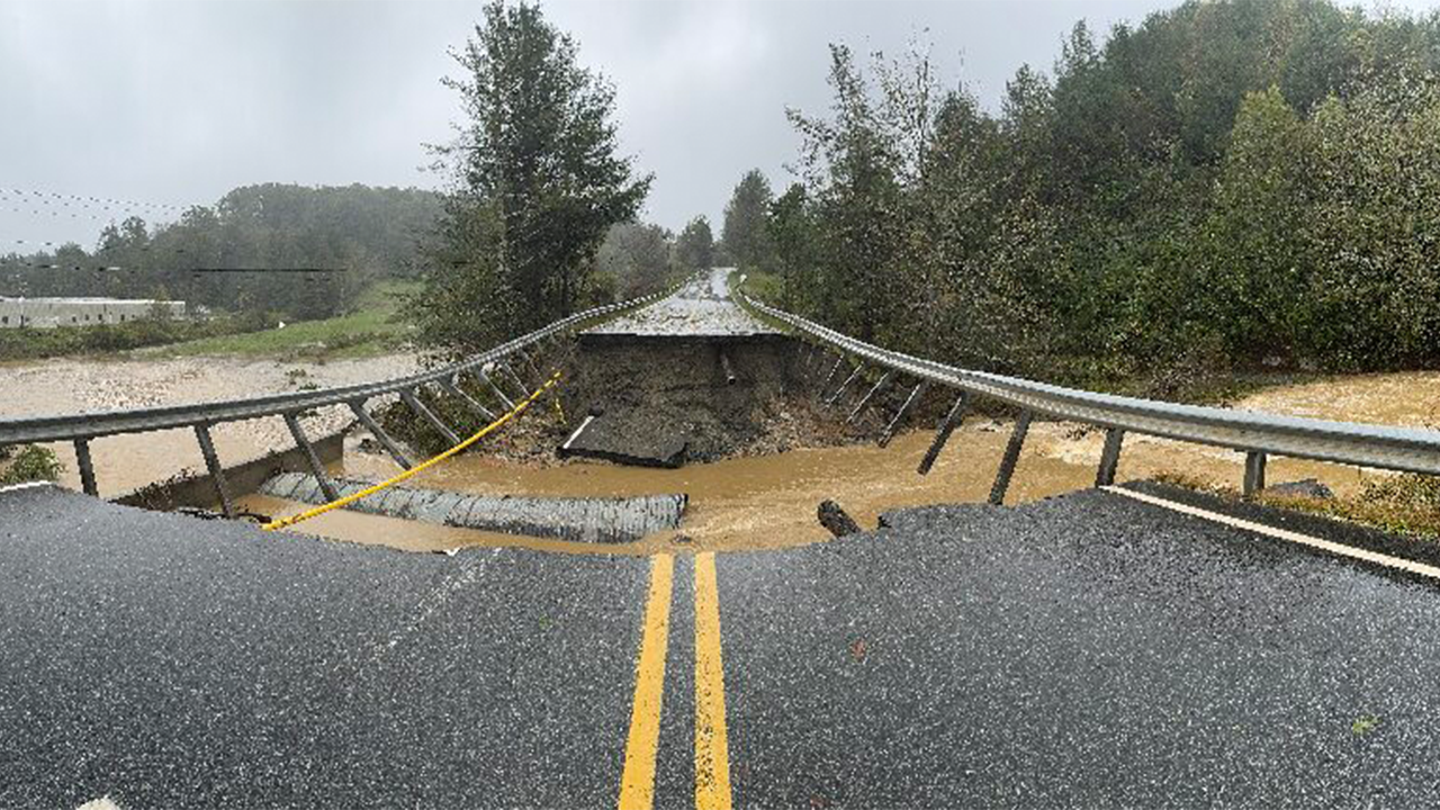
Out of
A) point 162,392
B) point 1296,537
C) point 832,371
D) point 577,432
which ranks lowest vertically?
point 162,392

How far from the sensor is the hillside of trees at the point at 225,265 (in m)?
109

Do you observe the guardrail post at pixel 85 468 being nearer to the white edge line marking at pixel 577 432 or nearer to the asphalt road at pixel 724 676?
the asphalt road at pixel 724 676

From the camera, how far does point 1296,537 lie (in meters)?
5.43

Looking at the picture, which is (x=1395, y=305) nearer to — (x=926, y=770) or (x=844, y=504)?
(x=844, y=504)

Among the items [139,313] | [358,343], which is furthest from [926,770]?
[139,313]

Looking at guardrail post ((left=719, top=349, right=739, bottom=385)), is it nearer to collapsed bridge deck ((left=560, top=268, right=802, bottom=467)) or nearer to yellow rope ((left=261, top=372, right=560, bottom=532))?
collapsed bridge deck ((left=560, top=268, right=802, bottom=467))

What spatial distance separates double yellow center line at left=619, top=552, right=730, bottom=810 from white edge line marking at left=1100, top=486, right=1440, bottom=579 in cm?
364

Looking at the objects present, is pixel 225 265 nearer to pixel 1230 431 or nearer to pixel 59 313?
pixel 59 313

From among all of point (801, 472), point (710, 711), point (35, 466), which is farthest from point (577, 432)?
point (710, 711)

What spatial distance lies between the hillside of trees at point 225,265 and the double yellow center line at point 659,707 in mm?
103234

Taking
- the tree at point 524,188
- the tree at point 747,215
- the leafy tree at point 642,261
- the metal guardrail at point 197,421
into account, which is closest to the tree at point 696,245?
the tree at point 747,215

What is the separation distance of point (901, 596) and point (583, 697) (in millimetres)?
1997

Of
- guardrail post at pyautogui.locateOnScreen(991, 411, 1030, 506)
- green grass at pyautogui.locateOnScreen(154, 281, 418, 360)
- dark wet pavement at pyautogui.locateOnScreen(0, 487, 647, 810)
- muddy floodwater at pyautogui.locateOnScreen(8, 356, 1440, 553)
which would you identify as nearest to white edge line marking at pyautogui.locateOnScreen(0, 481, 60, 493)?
muddy floodwater at pyautogui.locateOnScreen(8, 356, 1440, 553)

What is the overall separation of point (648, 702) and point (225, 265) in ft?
477
